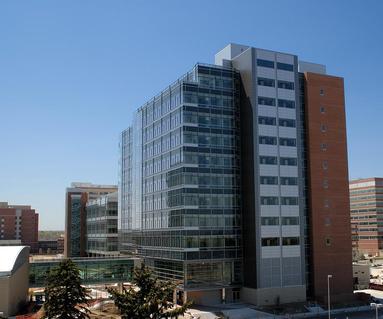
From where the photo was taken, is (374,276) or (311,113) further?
(374,276)

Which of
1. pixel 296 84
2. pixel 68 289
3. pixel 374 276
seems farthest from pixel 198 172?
pixel 374 276

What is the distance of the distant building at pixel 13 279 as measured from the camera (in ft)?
224

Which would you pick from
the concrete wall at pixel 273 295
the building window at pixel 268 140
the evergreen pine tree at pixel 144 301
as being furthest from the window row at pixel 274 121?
the evergreen pine tree at pixel 144 301

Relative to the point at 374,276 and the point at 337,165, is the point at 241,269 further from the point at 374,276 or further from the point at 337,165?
the point at 374,276

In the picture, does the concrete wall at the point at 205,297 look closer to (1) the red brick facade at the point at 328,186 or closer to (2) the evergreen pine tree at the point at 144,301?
(1) the red brick facade at the point at 328,186

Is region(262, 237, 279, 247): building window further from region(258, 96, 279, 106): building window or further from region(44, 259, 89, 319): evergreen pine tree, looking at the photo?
region(44, 259, 89, 319): evergreen pine tree

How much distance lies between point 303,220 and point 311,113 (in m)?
17.6

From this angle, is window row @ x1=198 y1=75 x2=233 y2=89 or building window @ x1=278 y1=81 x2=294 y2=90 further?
building window @ x1=278 y1=81 x2=294 y2=90

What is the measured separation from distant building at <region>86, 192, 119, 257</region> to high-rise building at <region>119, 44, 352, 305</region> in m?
41.1

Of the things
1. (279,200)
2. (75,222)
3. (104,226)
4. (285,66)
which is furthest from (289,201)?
(75,222)

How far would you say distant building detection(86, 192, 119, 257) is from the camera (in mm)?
123250

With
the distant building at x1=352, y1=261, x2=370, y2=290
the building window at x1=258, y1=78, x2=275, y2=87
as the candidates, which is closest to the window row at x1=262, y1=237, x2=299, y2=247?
the building window at x1=258, y1=78, x2=275, y2=87

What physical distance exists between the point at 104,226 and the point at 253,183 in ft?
199

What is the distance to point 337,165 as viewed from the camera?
8325 cm
